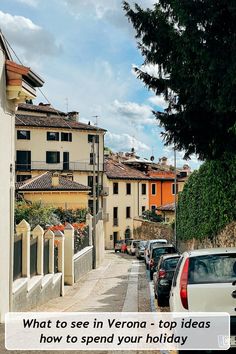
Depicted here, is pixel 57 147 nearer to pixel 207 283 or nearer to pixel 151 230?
pixel 151 230

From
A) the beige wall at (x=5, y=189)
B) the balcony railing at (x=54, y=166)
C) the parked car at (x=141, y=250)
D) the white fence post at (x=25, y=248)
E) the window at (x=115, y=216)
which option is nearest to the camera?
the beige wall at (x=5, y=189)

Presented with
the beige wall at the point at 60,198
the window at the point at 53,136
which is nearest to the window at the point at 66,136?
the window at the point at 53,136

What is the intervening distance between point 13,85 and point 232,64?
15.2 ft

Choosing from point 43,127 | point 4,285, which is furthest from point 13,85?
point 43,127

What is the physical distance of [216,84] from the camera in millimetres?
13055

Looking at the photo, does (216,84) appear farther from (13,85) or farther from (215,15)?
(13,85)

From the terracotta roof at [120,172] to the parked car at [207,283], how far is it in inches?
2780

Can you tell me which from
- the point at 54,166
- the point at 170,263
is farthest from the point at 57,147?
the point at 170,263

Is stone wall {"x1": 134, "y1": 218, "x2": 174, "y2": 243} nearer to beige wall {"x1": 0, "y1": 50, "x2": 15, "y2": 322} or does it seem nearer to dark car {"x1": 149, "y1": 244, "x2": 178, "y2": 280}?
dark car {"x1": 149, "y1": 244, "x2": 178, "y2": 280}

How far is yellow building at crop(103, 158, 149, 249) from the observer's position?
259ft

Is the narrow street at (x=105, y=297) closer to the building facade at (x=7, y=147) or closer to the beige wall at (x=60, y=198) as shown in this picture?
the building facade at (x=7, y=147)

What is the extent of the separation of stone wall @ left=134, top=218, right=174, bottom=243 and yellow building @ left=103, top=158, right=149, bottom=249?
6.22 ft

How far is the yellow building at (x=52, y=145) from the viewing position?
70.4 m

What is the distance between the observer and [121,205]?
266 feet
